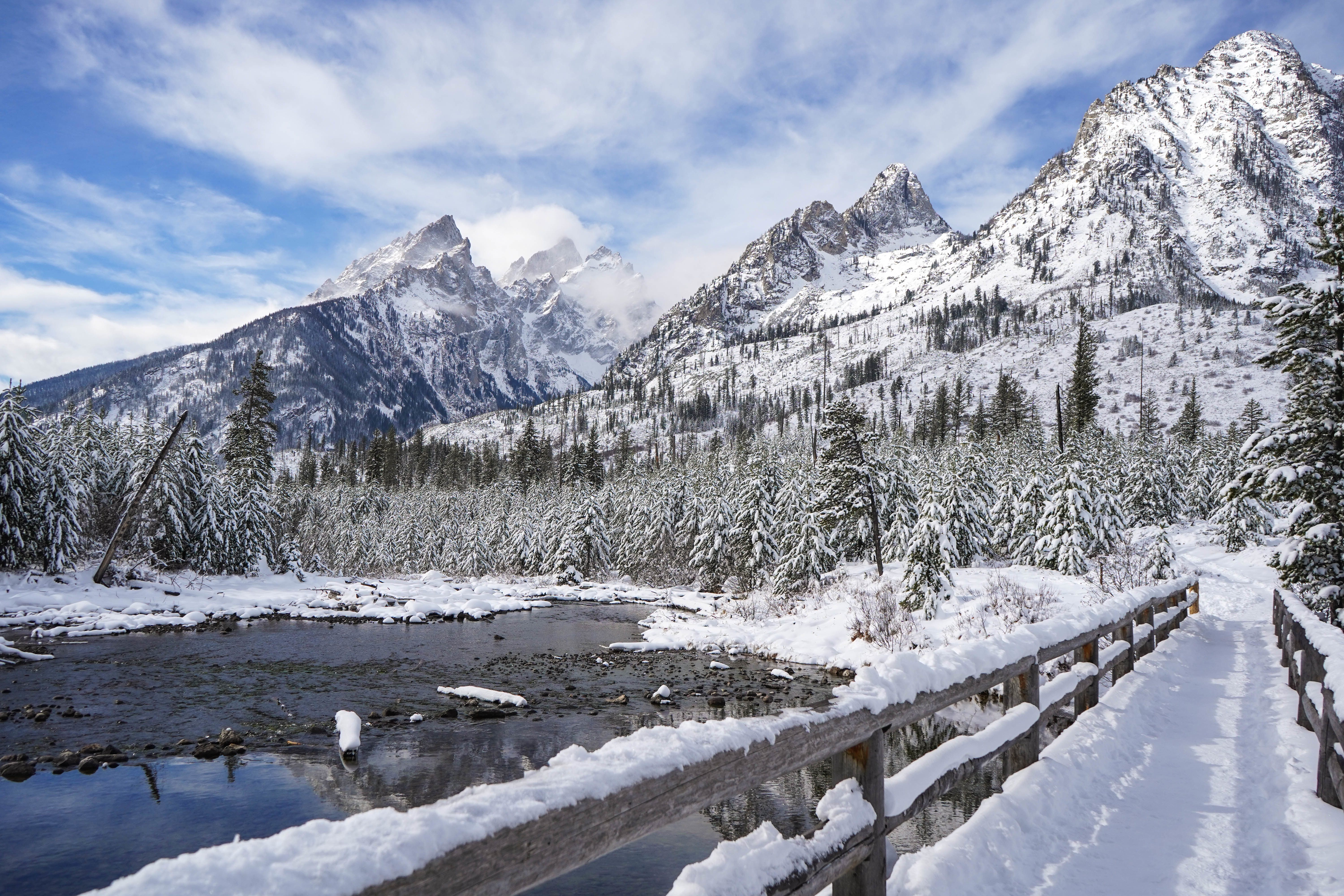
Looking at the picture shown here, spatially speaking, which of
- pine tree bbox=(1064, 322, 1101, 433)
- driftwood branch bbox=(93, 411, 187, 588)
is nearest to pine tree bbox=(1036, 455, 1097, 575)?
pine tree bbox=(1064, 322, 1101, 433)

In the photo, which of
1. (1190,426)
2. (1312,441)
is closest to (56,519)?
(1312,441)

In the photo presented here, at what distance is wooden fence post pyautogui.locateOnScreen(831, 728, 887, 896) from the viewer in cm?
379

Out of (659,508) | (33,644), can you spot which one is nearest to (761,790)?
(33,644)

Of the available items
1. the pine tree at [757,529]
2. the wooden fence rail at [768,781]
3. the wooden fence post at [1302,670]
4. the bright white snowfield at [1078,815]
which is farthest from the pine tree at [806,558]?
the wooden fence rail at [768,781]

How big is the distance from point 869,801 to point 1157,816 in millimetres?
3716

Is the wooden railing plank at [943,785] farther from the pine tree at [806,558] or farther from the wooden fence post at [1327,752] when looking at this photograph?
the pine tree at [806,558]

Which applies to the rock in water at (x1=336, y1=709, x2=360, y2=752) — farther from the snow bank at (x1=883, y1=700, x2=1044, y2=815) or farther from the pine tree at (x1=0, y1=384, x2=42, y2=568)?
the pine tree at (x1=0, y1=384, x2=42, y2=568)

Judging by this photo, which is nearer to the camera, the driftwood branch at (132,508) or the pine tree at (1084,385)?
the driftwood branch at (132,508)

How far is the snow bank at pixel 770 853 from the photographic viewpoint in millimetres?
2744

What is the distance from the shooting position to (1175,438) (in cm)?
8681

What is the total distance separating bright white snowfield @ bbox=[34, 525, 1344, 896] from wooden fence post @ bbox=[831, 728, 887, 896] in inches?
12.2

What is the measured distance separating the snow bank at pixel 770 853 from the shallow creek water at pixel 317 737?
219 inches

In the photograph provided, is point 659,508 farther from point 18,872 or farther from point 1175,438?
point 1175,438

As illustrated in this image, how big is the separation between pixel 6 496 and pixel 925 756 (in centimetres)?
3484
